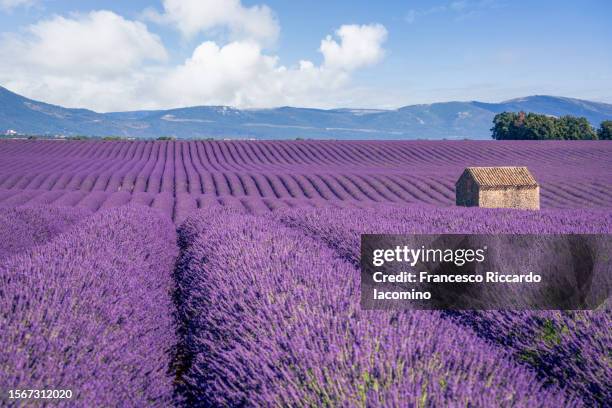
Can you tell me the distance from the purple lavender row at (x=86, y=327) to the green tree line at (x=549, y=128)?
5375cm

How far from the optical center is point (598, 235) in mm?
4488

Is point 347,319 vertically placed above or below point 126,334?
above

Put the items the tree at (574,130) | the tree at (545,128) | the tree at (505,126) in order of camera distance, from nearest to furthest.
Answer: the tree at (545,128)
the tree at (574,130)
the tree at (505,126)

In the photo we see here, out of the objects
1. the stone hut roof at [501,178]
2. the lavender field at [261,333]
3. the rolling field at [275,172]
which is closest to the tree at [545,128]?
the rolling field at [275,172]

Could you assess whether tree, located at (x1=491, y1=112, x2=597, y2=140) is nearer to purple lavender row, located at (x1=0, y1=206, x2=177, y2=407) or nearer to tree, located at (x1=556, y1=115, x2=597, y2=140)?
tree, located at (x1=556, y1=115, x2=597, y2=140)

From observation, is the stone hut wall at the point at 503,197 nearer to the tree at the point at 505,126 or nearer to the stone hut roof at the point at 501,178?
the stone hut roof at the point at 501,178

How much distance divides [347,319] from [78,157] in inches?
1480

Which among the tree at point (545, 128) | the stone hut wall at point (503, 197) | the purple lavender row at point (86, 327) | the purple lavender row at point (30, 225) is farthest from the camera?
the tree at point (545, 128)

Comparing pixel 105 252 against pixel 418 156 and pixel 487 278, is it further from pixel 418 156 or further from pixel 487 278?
pixel 418 156

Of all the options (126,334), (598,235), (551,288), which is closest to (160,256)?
(126,334)

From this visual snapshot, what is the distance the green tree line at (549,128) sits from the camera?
50625 millimetres

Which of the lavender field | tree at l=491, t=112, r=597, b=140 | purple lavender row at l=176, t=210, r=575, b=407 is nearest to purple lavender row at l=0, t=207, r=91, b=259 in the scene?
the lavender field

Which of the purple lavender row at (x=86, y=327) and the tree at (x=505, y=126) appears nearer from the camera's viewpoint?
the purple lavender row at (x=86, y=327)

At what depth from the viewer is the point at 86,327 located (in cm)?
259
